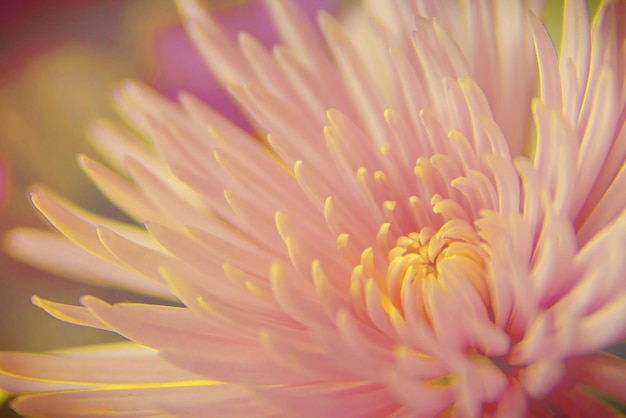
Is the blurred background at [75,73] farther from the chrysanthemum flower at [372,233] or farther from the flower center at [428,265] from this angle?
the flower center at [428,265]

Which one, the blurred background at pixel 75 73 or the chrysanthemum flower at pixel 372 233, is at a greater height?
the blurred background at pixel 75 73

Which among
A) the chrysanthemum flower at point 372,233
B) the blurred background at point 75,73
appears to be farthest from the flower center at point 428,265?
the blurred background at point 75,73

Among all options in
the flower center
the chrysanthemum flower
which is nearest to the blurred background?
the chrysanthemum flower

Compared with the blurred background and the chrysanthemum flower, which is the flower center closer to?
the chrysanthemum flower

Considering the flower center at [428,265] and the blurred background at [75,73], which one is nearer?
the flower center at [428,265]

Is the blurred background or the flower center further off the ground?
the blurred background

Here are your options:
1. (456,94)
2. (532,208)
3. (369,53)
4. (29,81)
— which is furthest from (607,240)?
(29,81)

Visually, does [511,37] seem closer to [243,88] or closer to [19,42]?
[243,88]
